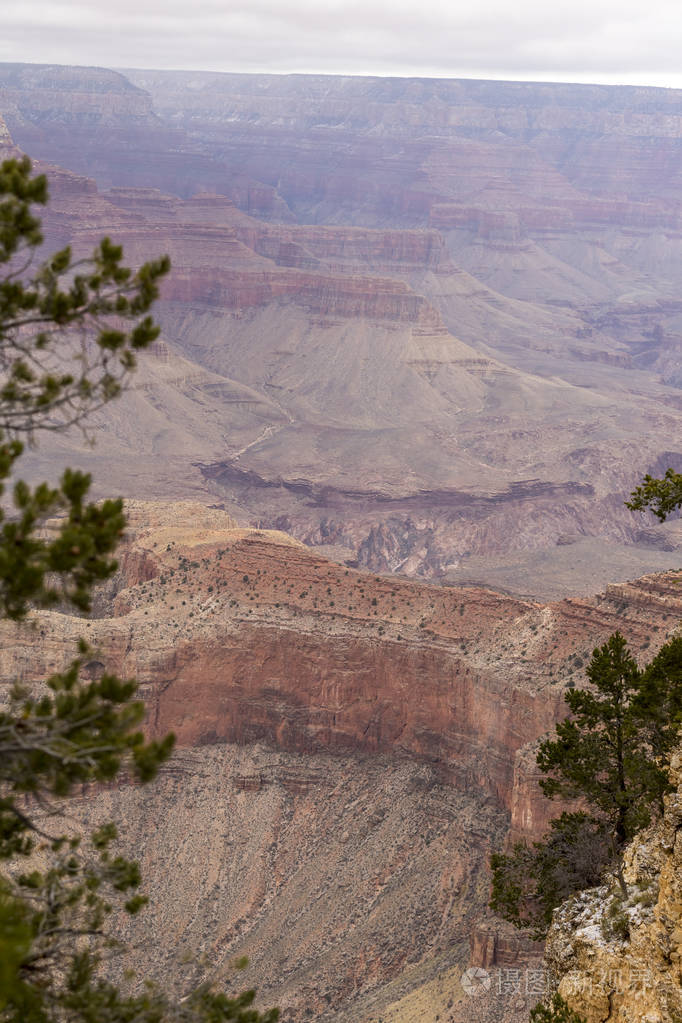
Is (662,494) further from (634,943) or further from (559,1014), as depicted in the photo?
(559,1014)

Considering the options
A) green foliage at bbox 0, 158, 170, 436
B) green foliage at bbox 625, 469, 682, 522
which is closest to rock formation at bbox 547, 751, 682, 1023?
green foliage at bbox 625, 469, 682, 522

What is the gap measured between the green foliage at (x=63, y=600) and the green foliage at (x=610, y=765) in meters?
11.2

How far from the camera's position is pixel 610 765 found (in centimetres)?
2517

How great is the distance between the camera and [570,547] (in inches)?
3915

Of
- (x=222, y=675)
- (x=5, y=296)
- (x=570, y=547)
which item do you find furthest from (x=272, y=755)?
(x=570, y=547)

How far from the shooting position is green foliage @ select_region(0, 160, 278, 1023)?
12.6 meters

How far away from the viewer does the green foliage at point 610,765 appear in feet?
80.0

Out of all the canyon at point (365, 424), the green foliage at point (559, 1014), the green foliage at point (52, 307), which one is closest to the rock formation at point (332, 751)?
the green foliage at point (559, 1014)

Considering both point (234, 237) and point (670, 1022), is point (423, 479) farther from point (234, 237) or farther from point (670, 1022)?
point (670, 1022)

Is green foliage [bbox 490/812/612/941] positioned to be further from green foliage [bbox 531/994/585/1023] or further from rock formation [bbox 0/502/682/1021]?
rock formation [bbox 0/502/682/1021]

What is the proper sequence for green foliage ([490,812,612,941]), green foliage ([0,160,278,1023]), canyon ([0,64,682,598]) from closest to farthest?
green foliage ([0,160,278,1023]) → green foliage ([490,812,612,941]) → canyon ([0,64,682,598])

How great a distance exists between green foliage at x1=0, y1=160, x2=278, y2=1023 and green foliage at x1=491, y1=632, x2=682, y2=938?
11.2 m

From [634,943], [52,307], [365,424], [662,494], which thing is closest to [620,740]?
[662,494]

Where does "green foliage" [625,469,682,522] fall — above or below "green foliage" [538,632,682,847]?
above
